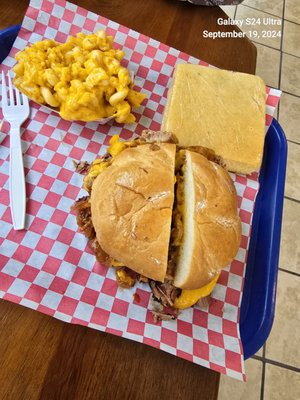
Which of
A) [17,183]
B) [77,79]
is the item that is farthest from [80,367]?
[77,79]

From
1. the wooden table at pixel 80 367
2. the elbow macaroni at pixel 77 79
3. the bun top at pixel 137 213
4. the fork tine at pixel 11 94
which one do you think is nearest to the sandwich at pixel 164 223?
the bun top at pixel 137 213

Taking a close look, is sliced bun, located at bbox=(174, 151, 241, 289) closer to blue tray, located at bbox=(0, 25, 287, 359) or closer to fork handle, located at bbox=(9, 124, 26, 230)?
blue tray, located at bbox=(0, 25, 287, 359)

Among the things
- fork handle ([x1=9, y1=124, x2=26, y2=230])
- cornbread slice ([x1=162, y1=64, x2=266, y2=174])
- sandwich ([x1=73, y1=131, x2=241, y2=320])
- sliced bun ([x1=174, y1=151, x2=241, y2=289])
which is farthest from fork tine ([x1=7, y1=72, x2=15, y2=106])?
sliced bun ([x1=174, y1=151, x2=241, y2=289])

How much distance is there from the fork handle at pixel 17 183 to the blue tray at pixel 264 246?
1.51 ft

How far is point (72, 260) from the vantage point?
3.94 ft

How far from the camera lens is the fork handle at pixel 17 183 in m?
1.20

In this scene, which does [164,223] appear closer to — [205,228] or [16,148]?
[205,228]

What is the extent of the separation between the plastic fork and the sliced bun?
1.79 feet

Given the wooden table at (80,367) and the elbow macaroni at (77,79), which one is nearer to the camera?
the wooden table at (80,367)

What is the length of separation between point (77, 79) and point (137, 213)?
0.62 m

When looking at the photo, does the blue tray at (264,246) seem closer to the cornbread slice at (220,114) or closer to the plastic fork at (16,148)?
the cornbread slice at (220,114)

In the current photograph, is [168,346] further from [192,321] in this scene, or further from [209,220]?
[209,220]

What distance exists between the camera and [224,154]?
143 cm

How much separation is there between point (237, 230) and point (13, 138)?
0.86 meters
